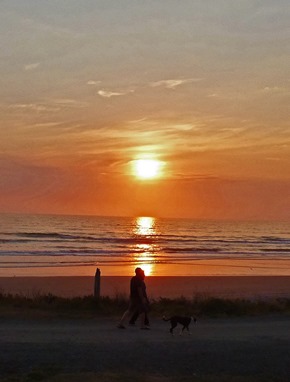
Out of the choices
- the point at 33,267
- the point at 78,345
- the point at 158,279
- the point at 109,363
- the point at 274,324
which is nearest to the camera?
the point at 109,363

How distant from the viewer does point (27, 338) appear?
12289 millimetres

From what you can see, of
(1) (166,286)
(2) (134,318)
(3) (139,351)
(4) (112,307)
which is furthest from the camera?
(1) (166,286)

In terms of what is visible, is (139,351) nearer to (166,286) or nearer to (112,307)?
(112,307)

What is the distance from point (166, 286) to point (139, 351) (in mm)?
16137

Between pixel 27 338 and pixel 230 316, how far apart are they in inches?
235

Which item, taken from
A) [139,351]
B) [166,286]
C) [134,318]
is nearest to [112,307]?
[134,318]

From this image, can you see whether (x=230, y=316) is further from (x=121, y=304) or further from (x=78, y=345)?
(x=78, y=345)

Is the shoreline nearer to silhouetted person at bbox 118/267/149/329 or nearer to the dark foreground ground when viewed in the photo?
silhouetted person at bbox 118/267/149/329

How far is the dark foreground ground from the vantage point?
9.29 meters

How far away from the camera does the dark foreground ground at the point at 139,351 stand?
929cm

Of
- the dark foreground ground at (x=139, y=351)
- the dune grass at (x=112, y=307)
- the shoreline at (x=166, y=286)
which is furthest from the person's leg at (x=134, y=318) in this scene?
the shoreline at (x=166, y=286)

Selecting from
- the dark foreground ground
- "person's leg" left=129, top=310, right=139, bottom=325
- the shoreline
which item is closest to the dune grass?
the dark foreground ground

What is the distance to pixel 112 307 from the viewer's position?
637 inches

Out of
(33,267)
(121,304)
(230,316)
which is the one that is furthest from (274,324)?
(33,267)
